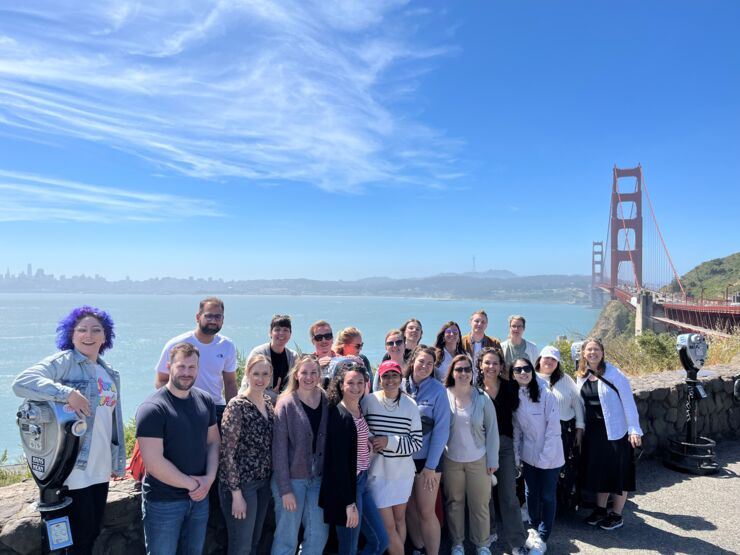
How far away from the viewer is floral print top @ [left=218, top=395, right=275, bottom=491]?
2.61m

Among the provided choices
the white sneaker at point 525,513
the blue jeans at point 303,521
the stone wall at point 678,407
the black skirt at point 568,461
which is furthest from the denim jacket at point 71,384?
the stone wall at point 678,407

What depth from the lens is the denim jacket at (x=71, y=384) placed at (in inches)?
80.4

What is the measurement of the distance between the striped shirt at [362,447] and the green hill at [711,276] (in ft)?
121

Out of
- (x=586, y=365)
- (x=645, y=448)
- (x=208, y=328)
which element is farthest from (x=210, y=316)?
(x=645, y=448)

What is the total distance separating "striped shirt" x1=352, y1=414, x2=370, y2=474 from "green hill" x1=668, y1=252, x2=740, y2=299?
121 feet

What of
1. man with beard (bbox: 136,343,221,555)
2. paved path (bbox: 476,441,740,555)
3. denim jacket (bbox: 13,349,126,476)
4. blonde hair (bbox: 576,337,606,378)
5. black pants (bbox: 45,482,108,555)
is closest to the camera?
denim jacket (bbox: 13,349,126,476)

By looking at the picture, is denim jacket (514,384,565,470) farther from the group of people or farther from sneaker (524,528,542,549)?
sneaker (524,528,542,549)

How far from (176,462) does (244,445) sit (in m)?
0.36

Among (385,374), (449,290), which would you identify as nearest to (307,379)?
(385,374)

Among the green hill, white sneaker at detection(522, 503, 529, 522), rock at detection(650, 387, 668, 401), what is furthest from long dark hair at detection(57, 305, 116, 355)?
the green hill

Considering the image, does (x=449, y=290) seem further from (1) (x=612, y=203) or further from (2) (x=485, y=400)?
(2) (x=485, y=400)

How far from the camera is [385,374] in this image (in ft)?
10.0

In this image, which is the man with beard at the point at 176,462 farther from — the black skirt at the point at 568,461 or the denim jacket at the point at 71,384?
the black skirt at the point at 568,461

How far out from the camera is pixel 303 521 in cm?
→ 283
